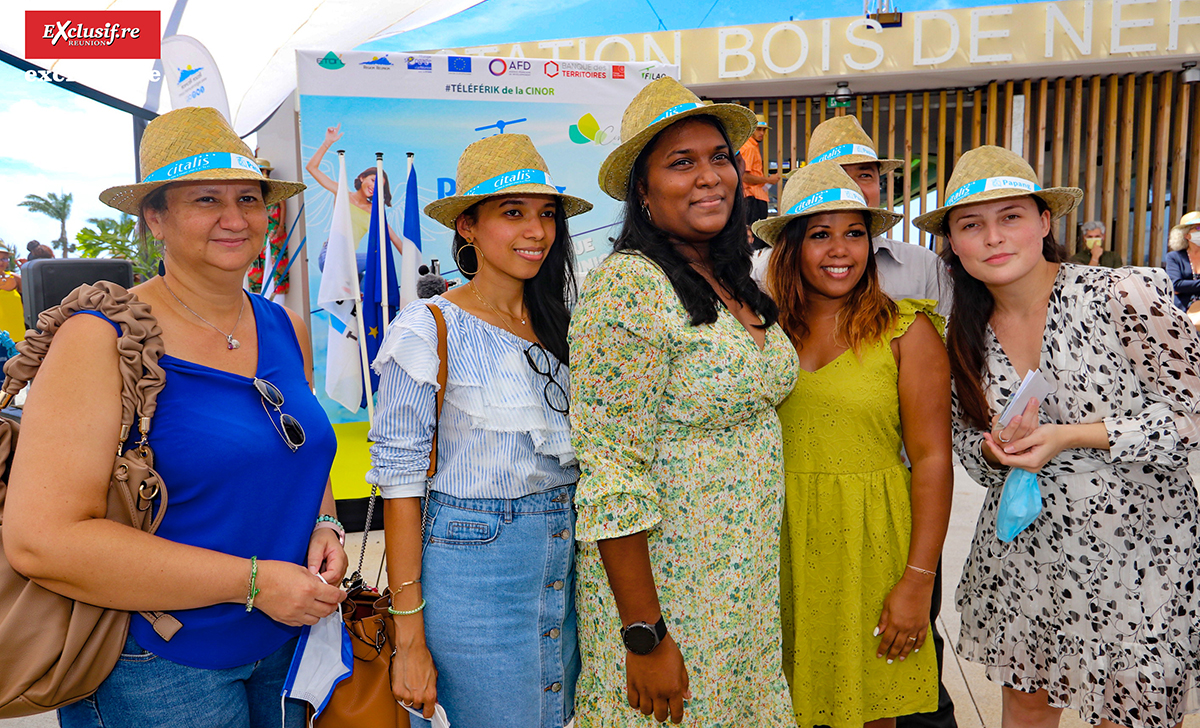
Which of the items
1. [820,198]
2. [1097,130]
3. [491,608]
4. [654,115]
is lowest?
[491,608]

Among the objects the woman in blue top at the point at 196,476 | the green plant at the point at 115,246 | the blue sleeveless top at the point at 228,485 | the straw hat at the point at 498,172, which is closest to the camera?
the woman in blue top at the point at 196,476

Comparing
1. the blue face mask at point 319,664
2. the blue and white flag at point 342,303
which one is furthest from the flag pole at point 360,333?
the blue face mask at point 319,664

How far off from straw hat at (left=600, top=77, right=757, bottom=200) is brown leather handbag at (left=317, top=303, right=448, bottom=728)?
1.65 feet

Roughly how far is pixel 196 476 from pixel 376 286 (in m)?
3.57

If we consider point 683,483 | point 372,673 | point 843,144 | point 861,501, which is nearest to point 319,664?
point 372,673

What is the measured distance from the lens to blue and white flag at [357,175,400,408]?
15.1 feet

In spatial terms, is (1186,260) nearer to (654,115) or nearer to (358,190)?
(358,190)

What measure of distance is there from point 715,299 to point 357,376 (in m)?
3.73

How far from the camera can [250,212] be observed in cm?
148

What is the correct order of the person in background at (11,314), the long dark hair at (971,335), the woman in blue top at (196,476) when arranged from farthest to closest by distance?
the person in background at (11,314)
the long dark hair at (971,335)
the woman in blue top at (196,476)

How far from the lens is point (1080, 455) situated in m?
1.77

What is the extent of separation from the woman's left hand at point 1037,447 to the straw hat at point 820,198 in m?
0.65

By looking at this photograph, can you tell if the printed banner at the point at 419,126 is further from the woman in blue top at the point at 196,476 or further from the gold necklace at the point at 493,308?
the woman in blue top at the point at 196,476

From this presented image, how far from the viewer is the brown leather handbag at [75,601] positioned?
116 centimetres
